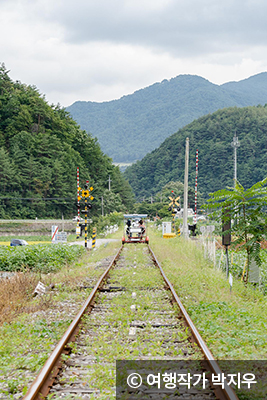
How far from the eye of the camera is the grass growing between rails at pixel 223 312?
609cm

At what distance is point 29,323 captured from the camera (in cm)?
768

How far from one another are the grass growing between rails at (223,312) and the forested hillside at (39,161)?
239 ft

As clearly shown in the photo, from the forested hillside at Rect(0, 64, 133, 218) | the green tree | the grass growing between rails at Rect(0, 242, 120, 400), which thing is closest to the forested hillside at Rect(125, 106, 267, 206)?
the forested hillside at Rect(0, 64, 133, 218)

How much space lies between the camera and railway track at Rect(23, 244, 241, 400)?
15.6ft

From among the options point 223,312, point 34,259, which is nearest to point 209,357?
point 223,312

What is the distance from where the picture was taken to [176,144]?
147125 millimetres

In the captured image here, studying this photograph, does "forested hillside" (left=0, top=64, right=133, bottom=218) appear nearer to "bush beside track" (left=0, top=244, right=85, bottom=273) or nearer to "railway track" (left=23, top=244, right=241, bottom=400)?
"bush beside track" (left=0, top=244, right=85, bottom=273)

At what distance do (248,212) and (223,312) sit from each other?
15.5ft

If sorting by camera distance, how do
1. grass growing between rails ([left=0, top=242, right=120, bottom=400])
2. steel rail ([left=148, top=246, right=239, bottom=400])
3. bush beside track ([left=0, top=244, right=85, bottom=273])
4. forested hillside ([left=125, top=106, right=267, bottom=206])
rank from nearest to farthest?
1. steel rail ([left=148, top=246, right=239, bottom=400])
2. grass growing between rails ([left=0, top=242, right=120, bottom=400])
3. bush beside track ([left=0, top=244, right=85, bottom=273])
4. forested hillside ([left=125, top=106, right=267, bottom=206])

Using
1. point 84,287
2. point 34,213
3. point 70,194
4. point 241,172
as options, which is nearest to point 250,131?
point 241,172

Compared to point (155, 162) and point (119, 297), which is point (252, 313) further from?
point (155, 162)

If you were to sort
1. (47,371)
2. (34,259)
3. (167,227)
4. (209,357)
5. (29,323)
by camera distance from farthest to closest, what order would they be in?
(167,227) → (34,259) → (29,323) → (209,357) → (47,371)

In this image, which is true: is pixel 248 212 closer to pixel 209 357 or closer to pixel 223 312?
pixel 223 312

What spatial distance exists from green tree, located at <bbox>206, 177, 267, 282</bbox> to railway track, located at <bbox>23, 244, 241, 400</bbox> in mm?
3140
